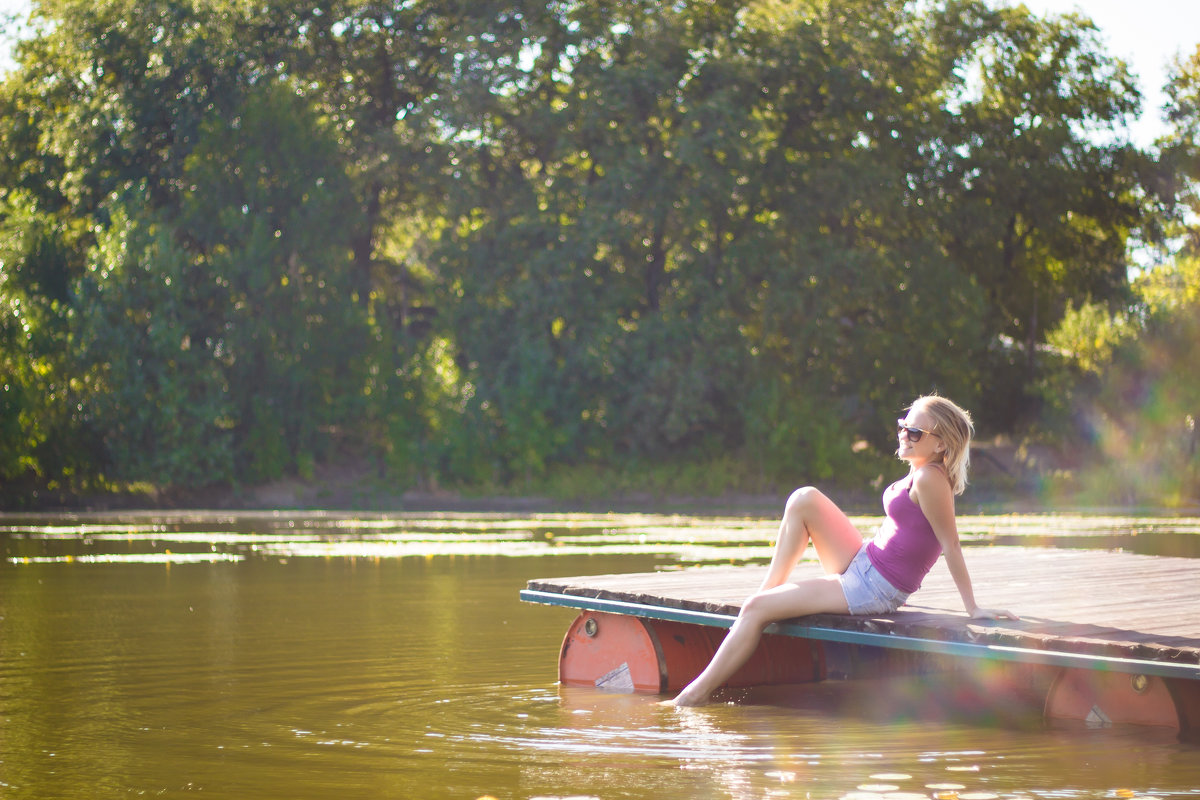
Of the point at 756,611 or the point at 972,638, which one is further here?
the point at 756,611

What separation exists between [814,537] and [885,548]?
1.61 feet

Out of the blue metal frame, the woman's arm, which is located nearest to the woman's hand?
the woman's arm

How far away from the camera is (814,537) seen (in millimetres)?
8266

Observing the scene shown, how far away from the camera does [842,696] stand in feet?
28.9

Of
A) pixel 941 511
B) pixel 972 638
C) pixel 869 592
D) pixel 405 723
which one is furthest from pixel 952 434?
pixel 405 723

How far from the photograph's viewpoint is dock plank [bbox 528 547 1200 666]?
708 centimetres

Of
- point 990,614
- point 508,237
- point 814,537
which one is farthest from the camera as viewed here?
point 508,237

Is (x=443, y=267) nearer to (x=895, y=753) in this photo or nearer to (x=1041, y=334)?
(x=1041, y=334)

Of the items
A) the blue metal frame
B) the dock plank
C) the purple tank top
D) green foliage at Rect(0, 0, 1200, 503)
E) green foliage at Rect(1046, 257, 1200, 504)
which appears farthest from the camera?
green foliage at Rect(0, 0, 1200, 503)

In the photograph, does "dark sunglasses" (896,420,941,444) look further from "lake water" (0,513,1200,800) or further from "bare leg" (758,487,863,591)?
"lake water" (0,513,1200,800)

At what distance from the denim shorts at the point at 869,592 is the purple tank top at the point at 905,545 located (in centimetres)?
4

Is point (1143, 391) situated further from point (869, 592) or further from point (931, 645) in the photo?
point (931, 645)

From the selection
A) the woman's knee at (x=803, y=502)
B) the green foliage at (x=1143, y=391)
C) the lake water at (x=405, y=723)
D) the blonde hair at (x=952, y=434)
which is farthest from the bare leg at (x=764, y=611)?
the green foliage at (x=1143, y=391)

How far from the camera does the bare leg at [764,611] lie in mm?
7938
